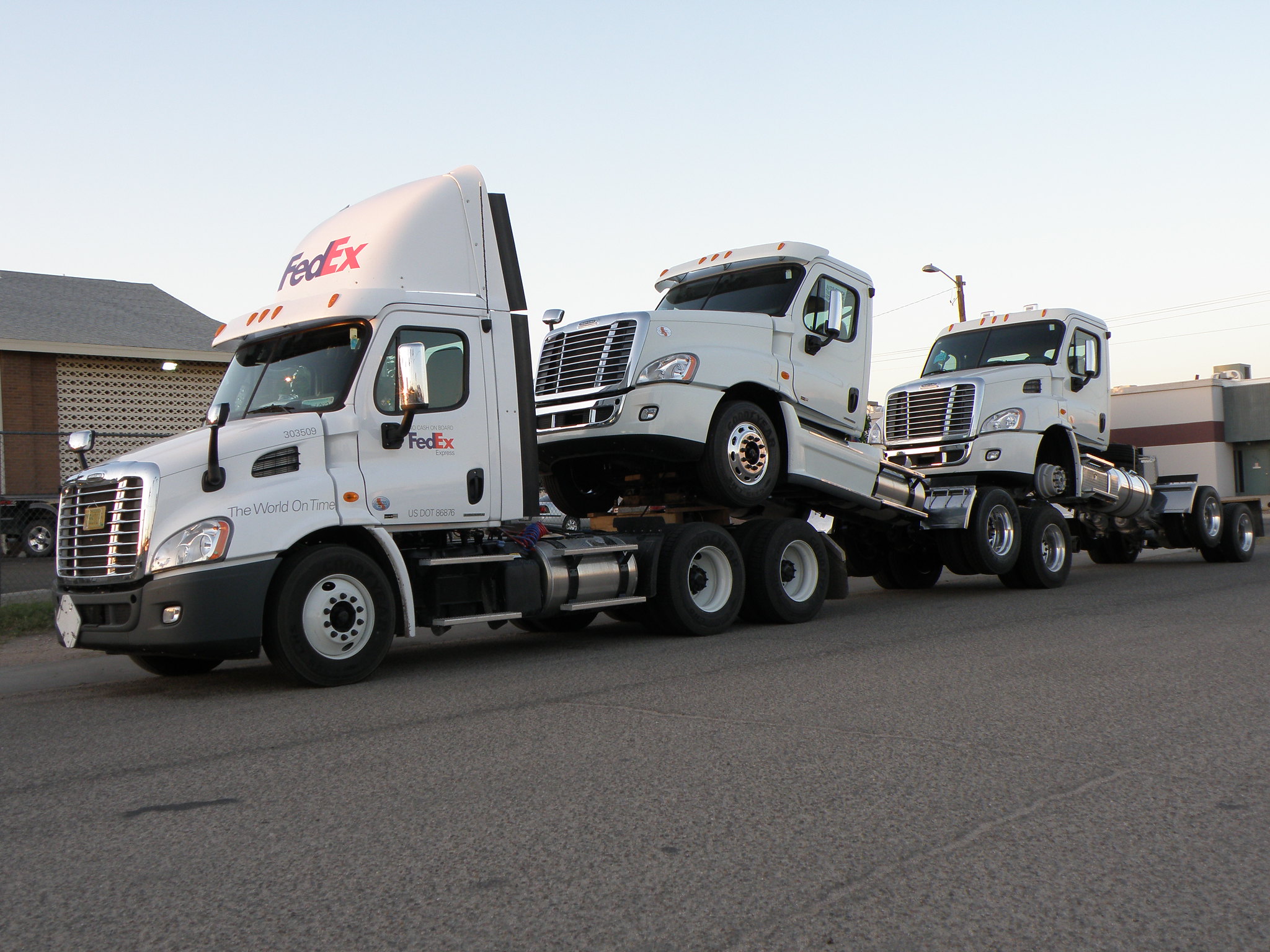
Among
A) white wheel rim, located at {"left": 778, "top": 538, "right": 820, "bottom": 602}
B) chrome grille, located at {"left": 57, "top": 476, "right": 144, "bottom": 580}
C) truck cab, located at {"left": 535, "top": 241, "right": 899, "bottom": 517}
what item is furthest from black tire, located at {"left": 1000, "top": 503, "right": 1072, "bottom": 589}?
chrome grille, located at {"left": 57, "top": 476, "right": 144, "bottom": 580}

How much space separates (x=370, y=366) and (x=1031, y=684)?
5058mm

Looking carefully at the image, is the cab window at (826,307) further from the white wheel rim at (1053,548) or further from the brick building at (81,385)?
the brick building at (81,385)

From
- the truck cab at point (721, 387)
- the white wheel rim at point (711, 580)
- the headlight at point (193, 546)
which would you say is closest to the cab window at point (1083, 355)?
the truck cab at point (721, 387)

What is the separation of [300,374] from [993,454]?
924cm

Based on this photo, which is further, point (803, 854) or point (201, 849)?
point (201, 849)

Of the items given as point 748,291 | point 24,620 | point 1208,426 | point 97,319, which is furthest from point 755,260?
point 1208,426

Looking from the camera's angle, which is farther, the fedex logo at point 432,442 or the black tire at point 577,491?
the black tire at point 577,491

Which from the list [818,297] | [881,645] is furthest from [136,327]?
[881,645]

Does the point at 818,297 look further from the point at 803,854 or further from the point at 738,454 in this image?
the point at 803,854

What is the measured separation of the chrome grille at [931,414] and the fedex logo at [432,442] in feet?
26.3

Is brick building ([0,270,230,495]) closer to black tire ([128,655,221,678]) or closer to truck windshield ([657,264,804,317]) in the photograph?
truck windshield ([657,264,804,317])

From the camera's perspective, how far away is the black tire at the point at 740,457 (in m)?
10.5

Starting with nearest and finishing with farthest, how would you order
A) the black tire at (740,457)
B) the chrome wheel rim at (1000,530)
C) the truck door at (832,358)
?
the black tire at (740,457) < the truck door at (832,358) < the chrome wheel rim at (1000,530)

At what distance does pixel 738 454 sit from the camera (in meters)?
10.7
